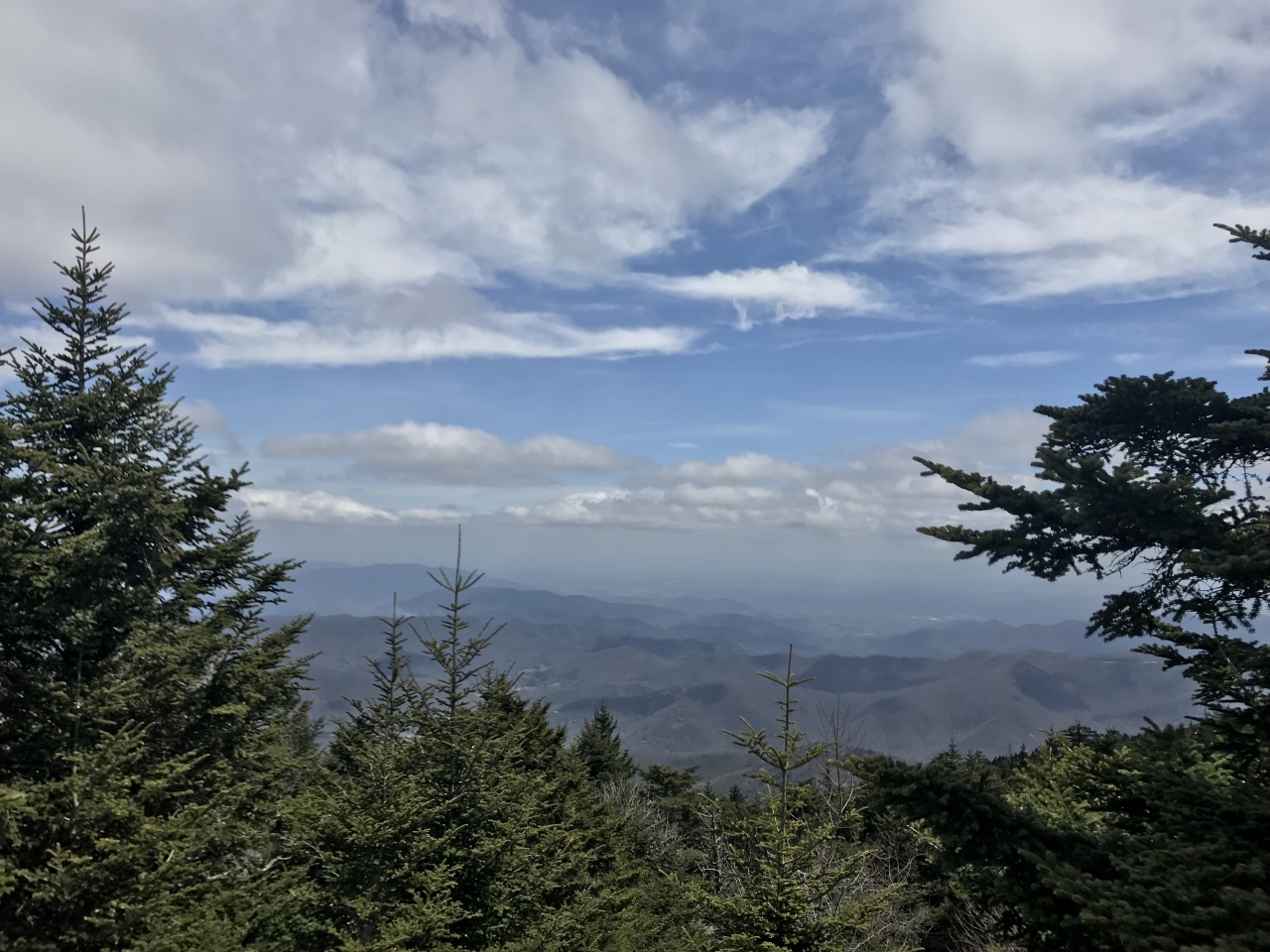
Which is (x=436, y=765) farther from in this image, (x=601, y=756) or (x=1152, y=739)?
(x=601, y=756)

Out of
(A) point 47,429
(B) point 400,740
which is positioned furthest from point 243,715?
(A) point 47,429

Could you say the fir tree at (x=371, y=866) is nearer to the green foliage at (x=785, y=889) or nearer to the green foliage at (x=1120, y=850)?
the green foliage at (x=785, y=889)

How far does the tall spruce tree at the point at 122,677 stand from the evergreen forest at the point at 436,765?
2.5 inches

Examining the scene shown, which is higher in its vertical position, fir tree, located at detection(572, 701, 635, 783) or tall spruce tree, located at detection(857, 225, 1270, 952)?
tall spruce tree, located at detection(857, 225, 1270, 952)

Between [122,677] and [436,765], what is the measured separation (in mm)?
6980

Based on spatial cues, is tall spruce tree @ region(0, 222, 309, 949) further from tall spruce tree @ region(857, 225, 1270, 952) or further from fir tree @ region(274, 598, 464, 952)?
tall spruce tree @ region(857, 225, 1270, 952)

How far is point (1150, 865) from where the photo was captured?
6.14m

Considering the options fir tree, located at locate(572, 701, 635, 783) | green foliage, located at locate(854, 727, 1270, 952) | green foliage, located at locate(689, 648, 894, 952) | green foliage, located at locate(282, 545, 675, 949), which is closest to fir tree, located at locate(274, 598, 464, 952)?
green foliage, located at locate(282, 545, 675, 949)

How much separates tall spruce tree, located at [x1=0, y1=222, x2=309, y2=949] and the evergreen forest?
0.06 m

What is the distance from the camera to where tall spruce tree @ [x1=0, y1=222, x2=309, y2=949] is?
334 inches

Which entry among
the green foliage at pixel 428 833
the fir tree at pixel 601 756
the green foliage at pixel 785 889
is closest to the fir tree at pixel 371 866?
the green foliage at pixel 428 833

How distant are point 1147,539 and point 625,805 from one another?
3235 centimetres

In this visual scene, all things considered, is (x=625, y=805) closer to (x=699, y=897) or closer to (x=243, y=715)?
(x=243, y=715)

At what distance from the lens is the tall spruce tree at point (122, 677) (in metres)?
8.49
